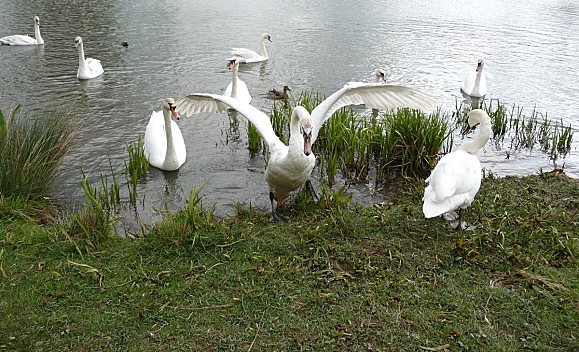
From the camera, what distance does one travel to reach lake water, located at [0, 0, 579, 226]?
870 cm

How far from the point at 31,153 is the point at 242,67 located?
34.0 feet

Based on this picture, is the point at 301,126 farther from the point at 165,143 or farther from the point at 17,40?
the point at 17,40

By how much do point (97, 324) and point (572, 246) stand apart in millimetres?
4329

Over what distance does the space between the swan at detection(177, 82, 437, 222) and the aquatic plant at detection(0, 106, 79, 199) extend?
6.26 ft

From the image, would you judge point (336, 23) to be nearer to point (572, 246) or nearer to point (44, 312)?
point (572, 246)

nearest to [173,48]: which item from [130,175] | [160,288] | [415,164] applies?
[130,175]

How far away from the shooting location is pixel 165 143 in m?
8.73

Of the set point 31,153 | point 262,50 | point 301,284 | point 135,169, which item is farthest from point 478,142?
point 262,50

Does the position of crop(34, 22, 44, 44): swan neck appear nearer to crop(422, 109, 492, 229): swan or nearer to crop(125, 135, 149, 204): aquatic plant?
crop(125, 135, 149, 204): aquatic plant

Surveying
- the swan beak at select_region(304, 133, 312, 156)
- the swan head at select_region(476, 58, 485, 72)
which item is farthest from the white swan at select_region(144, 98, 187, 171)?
the swan head at select_region(476, 58, 485, 72)

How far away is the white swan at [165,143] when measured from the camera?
8320mm

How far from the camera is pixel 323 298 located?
4574mm

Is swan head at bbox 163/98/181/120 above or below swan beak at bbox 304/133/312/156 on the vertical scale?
below

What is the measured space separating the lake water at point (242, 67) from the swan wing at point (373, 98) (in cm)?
130
